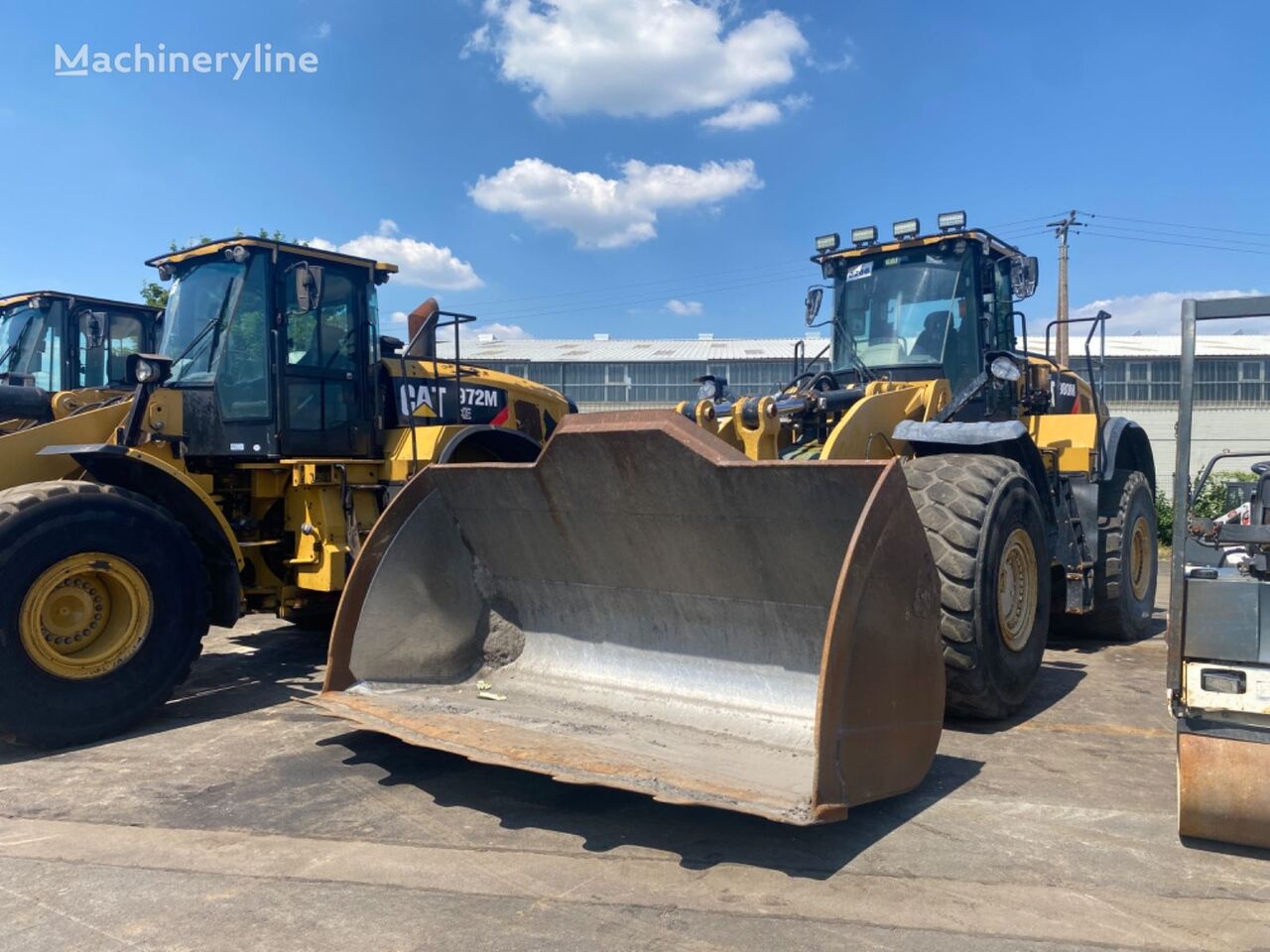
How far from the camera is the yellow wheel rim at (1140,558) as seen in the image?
8536 millimetres

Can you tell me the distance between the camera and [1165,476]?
2636 centimetres

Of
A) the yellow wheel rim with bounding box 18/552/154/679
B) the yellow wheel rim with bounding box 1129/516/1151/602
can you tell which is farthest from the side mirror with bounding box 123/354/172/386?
the yellow wheel rim with bounding box 1129/516/1151/602

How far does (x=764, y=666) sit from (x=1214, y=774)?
181 centimetres

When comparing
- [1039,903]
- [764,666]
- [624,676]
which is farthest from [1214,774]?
[624,676]

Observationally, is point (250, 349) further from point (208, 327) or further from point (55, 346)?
point (55, 346)

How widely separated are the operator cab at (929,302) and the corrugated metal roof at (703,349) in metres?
22.0

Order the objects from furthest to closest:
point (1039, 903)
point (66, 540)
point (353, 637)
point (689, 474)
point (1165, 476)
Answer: point (1165, 476)
point (66, 540)
point (353, 637)
point (689, 474)
point (1039, 903)

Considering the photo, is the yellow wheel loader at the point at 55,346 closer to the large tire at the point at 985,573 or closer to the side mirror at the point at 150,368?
the side mirror at the point at 150,368

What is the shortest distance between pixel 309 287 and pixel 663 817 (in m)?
4.18

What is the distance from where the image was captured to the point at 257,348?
695 centimetres

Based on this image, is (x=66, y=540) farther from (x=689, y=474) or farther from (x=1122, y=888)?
(x=1122, y=888)

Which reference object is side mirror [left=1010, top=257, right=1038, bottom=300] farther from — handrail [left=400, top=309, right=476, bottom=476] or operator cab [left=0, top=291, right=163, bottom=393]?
operator cab [left=0, top=291, right=163, bottom=393]

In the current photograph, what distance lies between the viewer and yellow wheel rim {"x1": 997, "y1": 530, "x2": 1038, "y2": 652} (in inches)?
218

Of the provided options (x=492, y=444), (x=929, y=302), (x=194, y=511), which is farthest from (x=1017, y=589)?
(x=194, y=511)
